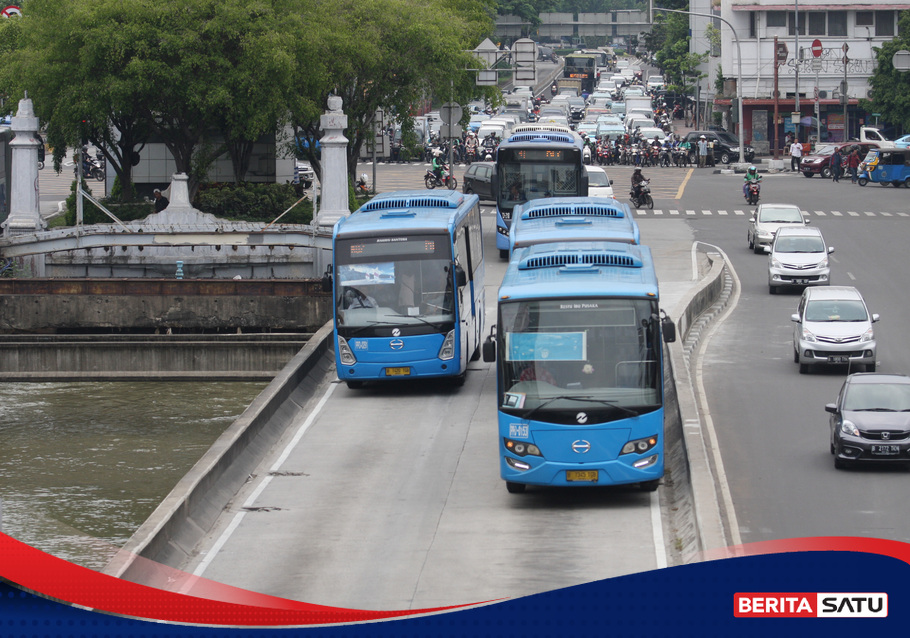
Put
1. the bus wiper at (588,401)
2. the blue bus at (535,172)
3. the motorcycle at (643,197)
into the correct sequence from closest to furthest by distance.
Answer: the bus wiper at (588,401) < the blue bus at (535,172) < the motorcycle at (643,197)

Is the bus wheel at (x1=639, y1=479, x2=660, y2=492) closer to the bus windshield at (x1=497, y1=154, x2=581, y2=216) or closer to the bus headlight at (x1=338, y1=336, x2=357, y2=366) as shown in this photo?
the bus headlight at (x1=338, y1=336, x2=357, y2=366)

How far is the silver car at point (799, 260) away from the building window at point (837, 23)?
48037 millimetres

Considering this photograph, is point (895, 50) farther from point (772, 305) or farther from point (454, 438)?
A: point (454, 438)

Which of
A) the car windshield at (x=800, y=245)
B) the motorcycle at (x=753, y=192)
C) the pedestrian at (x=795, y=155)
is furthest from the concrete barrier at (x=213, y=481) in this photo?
the pedestrian at (x=795, y=155)

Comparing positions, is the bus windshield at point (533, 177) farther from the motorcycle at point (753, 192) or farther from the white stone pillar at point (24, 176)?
the motorcycle at point (753, 192)

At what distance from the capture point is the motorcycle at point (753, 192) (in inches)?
2133

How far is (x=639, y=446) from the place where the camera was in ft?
54.9

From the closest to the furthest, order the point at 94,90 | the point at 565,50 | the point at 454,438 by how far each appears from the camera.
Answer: the point at 454,438 → the point at 94,90 → the point at 565,50

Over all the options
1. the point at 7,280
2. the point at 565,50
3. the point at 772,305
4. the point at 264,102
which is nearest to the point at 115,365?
the point at 7,280

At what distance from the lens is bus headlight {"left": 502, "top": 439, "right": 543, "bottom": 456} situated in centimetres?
1683

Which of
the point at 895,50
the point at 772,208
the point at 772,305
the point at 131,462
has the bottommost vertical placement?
the point at 131,462

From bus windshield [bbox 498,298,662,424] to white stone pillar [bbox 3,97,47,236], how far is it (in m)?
26.1

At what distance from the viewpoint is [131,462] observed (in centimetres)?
2500

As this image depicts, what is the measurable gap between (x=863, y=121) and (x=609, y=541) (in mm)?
70756
